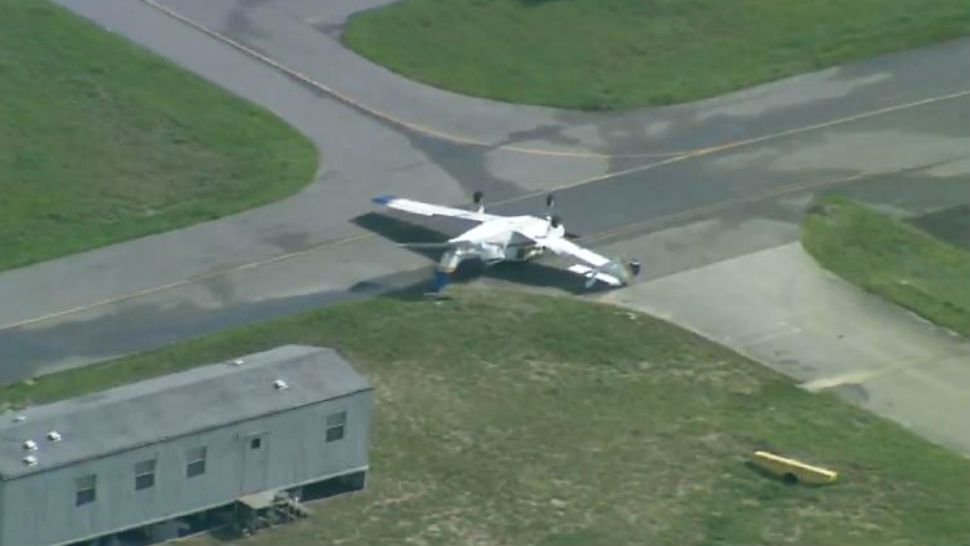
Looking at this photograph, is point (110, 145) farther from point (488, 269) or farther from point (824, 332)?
point (824, 332)

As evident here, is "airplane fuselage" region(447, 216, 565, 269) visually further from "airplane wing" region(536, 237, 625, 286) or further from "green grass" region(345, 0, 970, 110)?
"green grass" region(345, 0, 970, 110)

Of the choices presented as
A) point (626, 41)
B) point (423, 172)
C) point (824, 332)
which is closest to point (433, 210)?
point (423, 172)

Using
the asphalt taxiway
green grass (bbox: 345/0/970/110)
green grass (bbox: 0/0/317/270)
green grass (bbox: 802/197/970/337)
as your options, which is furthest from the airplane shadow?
green grass (bbox: 345/0/970/110)

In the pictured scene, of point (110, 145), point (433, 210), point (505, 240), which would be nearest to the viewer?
point (505, 240)

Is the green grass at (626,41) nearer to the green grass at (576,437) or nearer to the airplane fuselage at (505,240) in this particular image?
the airplane fuselage at (505,240)

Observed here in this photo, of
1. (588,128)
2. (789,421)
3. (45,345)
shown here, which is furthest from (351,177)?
(789,421)
